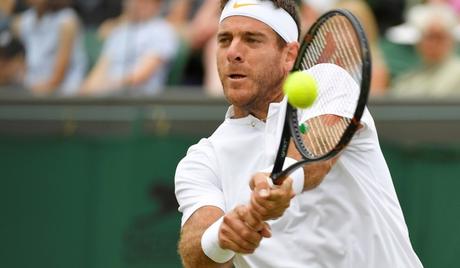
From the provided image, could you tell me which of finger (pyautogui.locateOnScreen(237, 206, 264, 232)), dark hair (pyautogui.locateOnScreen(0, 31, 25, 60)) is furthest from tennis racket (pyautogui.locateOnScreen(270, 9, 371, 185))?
dark hair (pyautogui.locateOnScreen(0, 31, 25, 60))

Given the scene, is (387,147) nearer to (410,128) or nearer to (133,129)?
(410,128)

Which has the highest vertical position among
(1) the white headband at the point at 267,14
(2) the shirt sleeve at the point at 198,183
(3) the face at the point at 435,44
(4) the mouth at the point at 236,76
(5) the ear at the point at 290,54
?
(1) the white headband at the point at 267,14

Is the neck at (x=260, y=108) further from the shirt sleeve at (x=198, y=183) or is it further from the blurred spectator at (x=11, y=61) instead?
the blurred spectator at (x=11, y=61)

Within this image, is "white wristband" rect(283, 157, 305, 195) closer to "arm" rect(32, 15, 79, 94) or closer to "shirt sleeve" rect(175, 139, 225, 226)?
"shirt sleeve" rect(175, 139, 225, 226)

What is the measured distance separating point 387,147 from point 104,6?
2.47 metres

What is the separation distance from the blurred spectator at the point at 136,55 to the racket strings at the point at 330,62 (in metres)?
4.18

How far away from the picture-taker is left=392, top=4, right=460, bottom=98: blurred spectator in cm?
813

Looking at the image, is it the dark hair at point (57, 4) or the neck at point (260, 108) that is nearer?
the neck at point (260, 108)

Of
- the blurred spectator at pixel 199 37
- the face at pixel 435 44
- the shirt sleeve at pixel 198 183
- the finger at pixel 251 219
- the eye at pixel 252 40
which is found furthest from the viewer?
the blurred spectator at pixel 199 37

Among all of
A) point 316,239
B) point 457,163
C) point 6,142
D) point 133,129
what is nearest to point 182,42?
point 133,129

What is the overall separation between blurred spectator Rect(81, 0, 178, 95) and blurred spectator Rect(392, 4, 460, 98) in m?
1.71

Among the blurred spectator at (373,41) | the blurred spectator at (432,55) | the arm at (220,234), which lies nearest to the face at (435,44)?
the blurred spectator at (432,55)

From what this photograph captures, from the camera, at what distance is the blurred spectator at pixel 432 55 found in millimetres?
8133

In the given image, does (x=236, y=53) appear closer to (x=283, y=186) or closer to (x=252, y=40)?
(x=252, y=40)
